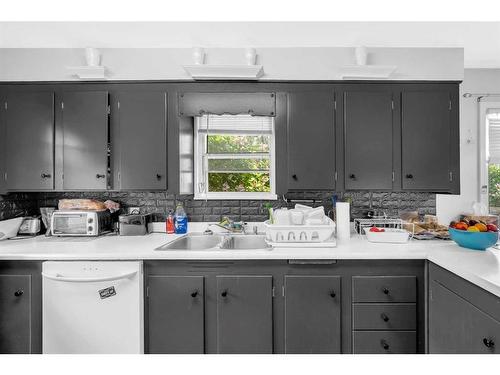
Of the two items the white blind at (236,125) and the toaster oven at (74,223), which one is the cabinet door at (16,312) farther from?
the white blind at (236,125)

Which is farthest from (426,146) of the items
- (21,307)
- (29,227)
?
(29,227)

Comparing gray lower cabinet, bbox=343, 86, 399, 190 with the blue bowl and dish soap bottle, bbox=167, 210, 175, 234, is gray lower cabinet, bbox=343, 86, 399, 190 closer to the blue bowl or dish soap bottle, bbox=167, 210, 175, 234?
the blue bowl

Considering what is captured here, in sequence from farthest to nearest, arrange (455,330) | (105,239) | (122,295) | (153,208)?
(153,208) < (105,239) < (122,295) < (455,330)

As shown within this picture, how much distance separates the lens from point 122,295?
6.03 ft

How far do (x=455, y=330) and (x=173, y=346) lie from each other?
159cm

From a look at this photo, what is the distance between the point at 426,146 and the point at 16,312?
308 centimetres

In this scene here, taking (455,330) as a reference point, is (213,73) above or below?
above

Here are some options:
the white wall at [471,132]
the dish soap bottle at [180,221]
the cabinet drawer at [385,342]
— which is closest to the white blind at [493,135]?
the white wall at [471,132]

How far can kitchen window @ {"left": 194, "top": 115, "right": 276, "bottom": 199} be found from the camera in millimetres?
2707

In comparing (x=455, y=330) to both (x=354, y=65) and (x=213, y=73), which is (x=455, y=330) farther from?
(x=213, y=73)

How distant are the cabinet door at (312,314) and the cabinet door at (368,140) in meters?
0.84

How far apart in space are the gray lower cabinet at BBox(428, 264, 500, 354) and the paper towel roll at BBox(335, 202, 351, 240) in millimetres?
588

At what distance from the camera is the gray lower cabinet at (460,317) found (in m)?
1.27

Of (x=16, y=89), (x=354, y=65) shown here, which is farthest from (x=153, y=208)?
(x=354, y=65)
